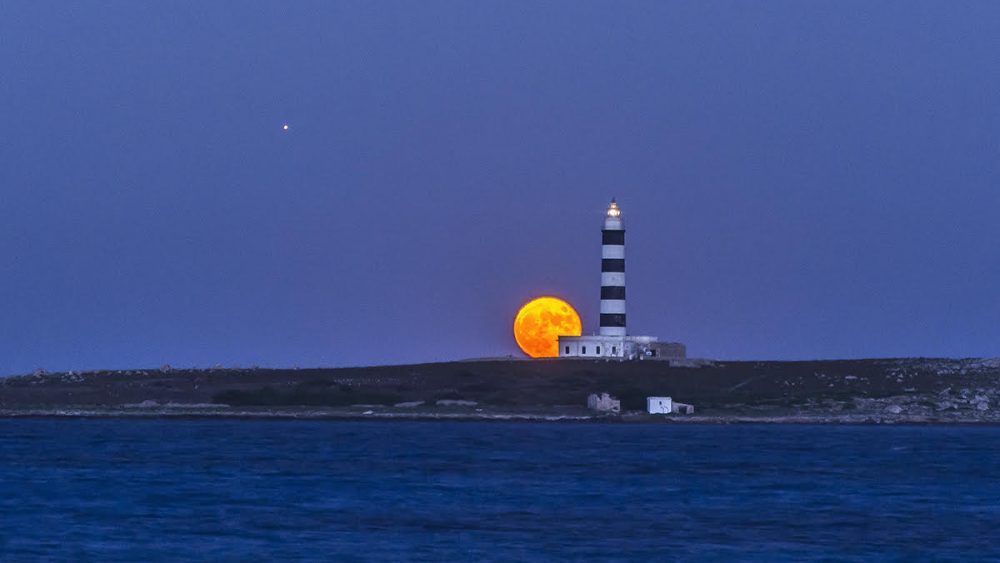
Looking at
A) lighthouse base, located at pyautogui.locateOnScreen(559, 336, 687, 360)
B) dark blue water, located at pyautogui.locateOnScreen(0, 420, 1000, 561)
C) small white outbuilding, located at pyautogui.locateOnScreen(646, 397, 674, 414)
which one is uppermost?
lighthouse base, located at pyautogui.locateOnScreen(559, 336, 687, 360)

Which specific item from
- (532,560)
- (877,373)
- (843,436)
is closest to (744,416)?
(843,436)

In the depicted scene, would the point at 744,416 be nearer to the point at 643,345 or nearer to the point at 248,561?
the point at 643,345

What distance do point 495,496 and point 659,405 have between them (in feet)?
118

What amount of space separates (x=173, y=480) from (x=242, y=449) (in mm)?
Result: 13348

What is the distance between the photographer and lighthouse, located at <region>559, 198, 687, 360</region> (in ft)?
319

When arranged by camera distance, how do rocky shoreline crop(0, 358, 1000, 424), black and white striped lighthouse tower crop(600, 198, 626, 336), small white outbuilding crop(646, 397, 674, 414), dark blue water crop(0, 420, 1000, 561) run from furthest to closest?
black and white striped lighthouse tower crop(600, 198, 626, 336)
rocky shoreline crop(0, 358, 1000, 424)
small white outbuilding crop(646, 397, 674, 414)
dark blue water crop(0, 420, 1000, 561)

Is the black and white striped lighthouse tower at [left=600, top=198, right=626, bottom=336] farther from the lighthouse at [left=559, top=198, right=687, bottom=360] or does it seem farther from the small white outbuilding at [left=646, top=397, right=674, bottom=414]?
the small white outbuilding at [left=646, top=397, right=674, bottom=414]

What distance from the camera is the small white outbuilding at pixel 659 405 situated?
8444 cm

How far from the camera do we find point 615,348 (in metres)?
98.2

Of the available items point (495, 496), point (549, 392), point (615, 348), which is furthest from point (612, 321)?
point (495, 496)

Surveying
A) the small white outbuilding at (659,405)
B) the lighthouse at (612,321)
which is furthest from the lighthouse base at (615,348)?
the small white outbuilding at (659,405)

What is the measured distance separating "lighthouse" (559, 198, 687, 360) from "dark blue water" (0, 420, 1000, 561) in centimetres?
1812

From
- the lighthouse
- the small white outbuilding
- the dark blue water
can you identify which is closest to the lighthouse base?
the lighthouse

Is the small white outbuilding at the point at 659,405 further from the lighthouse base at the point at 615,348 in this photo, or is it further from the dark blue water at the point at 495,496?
the lighthouse base at the point at 615,348
